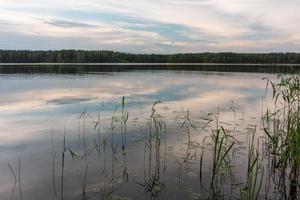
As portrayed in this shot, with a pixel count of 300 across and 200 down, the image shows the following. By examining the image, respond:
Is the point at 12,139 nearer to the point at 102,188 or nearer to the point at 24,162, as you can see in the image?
the point at 24,162

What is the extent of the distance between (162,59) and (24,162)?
399ft

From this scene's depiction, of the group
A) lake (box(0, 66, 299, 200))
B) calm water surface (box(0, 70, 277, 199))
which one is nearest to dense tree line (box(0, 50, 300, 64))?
calm water surface (box(0, 70, 277, 199))

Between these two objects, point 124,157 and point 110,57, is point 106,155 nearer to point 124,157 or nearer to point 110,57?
point 124,157

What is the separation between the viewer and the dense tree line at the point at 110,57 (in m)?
110

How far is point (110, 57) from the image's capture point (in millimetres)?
121812

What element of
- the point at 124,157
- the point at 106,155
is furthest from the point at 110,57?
the point at 124,157

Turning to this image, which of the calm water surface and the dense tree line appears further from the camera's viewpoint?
the dense tree line

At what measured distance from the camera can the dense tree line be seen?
110375 mm

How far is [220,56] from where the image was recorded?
11781 cm

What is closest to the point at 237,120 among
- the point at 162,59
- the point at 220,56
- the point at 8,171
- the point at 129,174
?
the point at 129,174

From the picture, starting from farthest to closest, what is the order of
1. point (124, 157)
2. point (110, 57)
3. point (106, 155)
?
point (110, 57)
point (106, 155)
point (124, 157)

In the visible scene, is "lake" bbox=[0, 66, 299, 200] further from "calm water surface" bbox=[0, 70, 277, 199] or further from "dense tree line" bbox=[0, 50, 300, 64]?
"dense tree line" bbox=[0, 50, 300, 64]

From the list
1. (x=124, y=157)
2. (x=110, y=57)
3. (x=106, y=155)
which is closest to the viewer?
(x=124, y=157)

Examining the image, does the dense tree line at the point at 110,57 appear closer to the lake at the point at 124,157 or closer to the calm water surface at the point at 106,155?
the calm water surface at the point at 106,155
